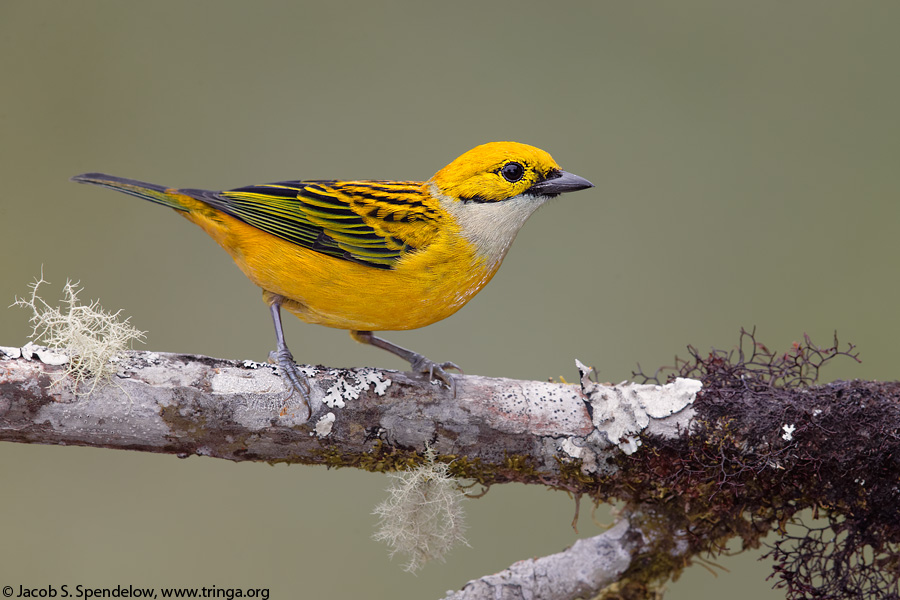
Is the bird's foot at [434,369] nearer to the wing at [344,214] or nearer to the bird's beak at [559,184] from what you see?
the wing at [344,214]

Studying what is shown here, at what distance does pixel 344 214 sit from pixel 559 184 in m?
1.06

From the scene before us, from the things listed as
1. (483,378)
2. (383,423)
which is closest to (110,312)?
(383,423)

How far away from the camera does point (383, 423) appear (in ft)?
9.70

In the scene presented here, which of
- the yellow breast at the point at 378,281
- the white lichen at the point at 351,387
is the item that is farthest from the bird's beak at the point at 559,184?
the white lichen at the point at 351,387

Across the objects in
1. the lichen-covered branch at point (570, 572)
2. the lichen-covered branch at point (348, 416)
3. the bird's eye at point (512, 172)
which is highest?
the bird's eye at point (512, 172)

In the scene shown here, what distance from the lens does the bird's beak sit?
3504 mm

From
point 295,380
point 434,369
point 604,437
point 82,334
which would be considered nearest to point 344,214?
point 434,369

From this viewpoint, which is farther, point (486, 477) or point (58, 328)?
point (486, 477)

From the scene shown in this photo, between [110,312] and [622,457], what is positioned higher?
[110,312]

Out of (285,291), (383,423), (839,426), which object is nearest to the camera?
(839,426)

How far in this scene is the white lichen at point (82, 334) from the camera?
269 centimetres

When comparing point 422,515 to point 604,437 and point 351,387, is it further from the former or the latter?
point 604,437

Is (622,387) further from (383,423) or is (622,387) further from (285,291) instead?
(285,291)

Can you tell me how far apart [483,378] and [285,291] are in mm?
1087
